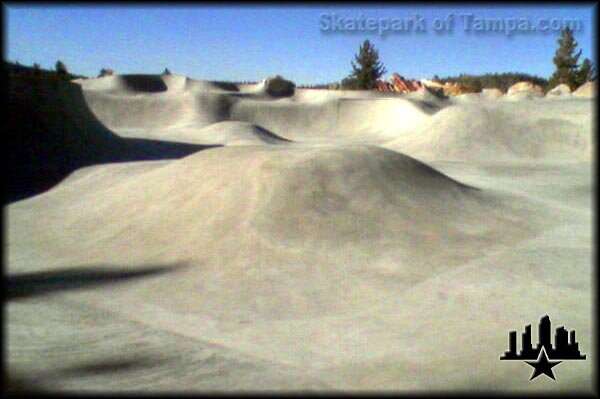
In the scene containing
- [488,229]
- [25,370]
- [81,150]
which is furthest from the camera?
[81,150]

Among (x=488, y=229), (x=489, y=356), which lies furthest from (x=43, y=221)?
(x=489, y=356)

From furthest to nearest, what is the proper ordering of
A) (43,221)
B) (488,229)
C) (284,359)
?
(43,221), (488,229), (284,359)

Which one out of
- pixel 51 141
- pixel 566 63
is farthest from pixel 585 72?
pixel 51 141

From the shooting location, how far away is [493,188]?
15844 millimetres

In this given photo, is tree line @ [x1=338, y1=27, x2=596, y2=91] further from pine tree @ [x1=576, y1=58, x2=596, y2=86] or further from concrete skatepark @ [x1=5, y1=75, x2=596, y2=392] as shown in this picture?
concrete skatepark @ [x1=5, y1=75, x2=596, y2=392]

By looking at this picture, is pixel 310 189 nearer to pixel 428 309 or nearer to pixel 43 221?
pixel 428 309

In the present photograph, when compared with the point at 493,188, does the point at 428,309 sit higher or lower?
lower

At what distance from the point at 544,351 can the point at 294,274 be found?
4118 mm

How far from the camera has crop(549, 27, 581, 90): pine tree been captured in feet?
178

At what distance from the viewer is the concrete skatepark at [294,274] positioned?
544 cm

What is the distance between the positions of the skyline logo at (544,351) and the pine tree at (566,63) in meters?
55.6

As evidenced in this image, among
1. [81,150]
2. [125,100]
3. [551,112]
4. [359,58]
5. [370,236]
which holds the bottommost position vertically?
[370,236]

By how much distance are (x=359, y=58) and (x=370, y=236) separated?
175 feet

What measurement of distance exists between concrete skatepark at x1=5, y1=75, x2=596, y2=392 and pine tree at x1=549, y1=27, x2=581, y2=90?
40669 millimetres
